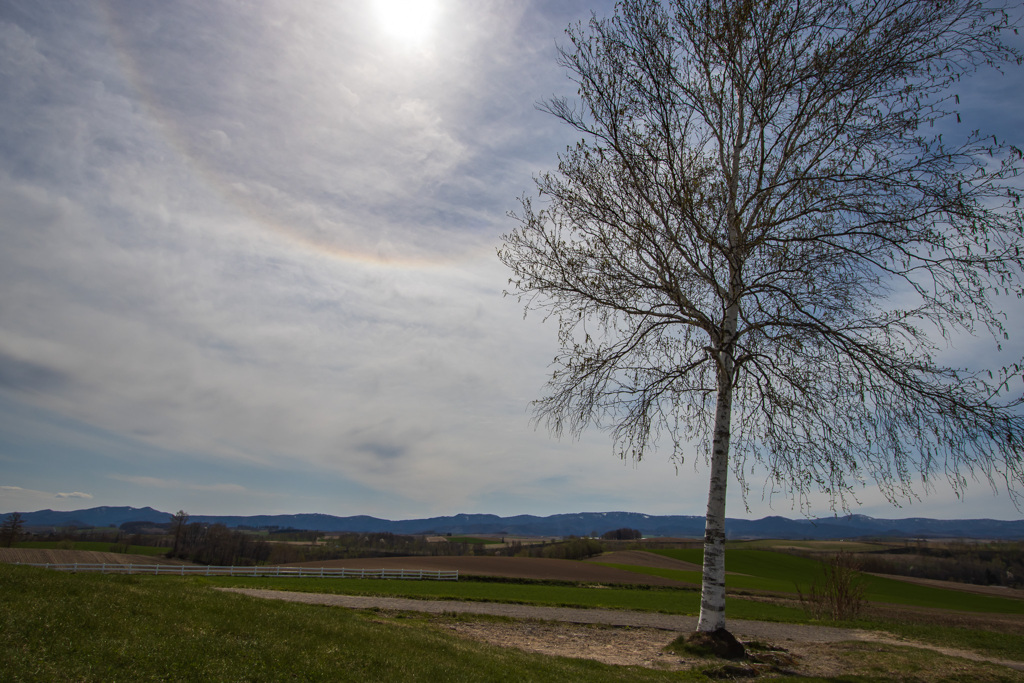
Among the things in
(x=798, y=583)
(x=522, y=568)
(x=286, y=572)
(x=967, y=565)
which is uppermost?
(x=286, y=572)

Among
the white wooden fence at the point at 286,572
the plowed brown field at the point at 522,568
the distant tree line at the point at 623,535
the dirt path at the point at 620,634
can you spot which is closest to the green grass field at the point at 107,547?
the plowed brown field at the point at 522,568

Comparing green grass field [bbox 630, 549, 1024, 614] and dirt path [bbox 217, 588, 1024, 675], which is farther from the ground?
dirt path [bbox 217, 588, 1024, 675]

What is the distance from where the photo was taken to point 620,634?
17.1 meters

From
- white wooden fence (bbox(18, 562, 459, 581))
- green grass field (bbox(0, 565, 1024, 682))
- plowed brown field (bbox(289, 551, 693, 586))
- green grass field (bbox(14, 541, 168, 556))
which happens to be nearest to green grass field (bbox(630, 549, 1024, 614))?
plowed brown field (bbox(289, 551, 693, 586))

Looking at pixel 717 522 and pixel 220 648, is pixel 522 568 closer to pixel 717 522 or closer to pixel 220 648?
pixel 717 522

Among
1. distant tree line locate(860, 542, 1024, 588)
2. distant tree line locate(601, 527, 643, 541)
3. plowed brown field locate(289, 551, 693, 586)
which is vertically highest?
plowed brown field locate(289, 551, 693, 586)

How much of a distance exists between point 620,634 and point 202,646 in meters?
13.6

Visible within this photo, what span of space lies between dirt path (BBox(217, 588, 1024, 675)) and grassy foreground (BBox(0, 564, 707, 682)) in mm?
2355

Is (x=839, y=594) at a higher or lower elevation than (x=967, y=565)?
higher

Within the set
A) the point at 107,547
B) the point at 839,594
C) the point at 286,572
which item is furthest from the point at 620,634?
the point at 107,547

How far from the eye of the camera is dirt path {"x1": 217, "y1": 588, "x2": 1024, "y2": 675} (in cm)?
1349

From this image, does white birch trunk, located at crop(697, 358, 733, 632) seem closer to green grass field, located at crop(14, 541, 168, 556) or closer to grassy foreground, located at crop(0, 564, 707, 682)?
grassy foreground, located at crop(0, 564, 707, 682)

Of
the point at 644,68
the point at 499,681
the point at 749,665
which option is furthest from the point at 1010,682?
the point at 644,68

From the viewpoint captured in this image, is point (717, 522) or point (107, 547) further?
point (107, 547)
